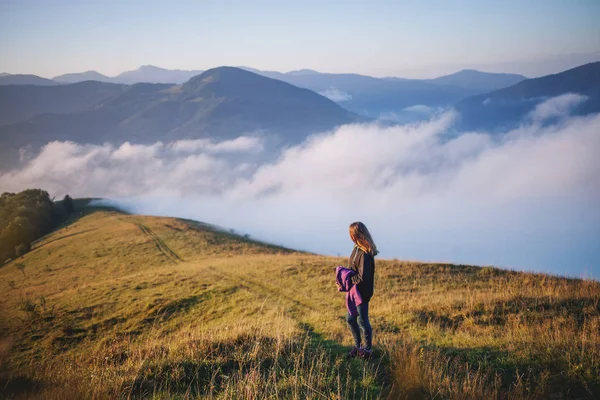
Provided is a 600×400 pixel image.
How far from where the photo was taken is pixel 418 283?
73.6 ft

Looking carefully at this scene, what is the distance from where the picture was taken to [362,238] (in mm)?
7684

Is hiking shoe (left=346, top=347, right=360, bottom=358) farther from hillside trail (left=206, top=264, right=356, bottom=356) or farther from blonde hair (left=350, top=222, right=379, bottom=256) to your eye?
blonde hair (left=350, top=222, right=379, bottom=256)

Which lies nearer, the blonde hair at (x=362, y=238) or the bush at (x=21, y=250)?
the blonde hair at (x=362, y=238)

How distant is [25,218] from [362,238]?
96.5 meters

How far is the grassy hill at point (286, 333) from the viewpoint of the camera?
20.7ft

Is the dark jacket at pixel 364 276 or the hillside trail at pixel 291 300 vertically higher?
the dark jacket at pixel 364 276

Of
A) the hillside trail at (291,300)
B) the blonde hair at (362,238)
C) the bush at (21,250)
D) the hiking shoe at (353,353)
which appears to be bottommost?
the bush at (21,250)

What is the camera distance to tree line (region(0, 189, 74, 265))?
6781 centimetres

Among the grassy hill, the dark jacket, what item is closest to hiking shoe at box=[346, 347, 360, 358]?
the grassy hill

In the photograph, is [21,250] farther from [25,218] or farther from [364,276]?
[364,276]

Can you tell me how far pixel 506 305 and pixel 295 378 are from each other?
37.7ft

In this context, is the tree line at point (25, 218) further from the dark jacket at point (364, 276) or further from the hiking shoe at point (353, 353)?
the dark jacket at point (364, 276)

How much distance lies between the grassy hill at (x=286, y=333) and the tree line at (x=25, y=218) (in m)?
37.0

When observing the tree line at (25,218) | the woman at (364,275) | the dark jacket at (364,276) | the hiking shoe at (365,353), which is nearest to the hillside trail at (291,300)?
the hiking shoe at (365,353)
